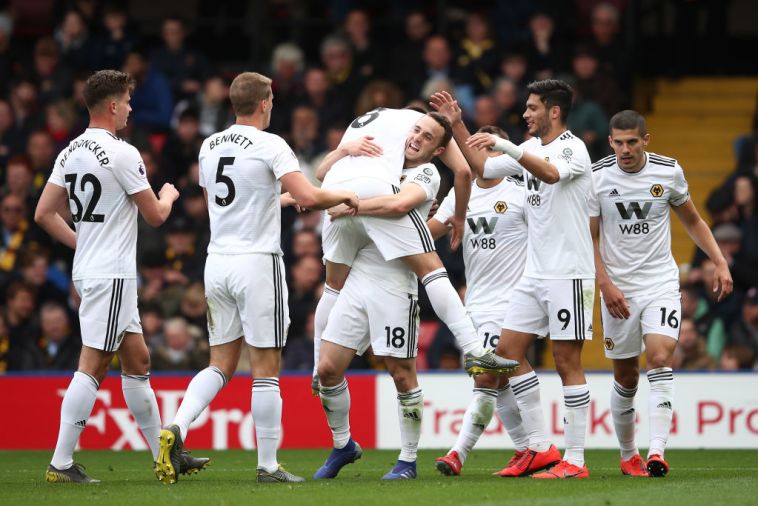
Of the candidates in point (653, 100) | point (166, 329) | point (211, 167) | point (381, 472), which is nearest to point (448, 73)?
point (653, 100)

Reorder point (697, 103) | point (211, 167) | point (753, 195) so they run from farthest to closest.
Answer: point (697, 103)
point (753, 195)
point (211, 167)

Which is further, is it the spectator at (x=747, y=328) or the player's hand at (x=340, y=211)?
the spectator at (x=747, y=328)

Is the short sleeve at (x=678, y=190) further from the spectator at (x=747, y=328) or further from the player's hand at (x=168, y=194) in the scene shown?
the spectator at (x=747, y=328)

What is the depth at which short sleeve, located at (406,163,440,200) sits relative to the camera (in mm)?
9852

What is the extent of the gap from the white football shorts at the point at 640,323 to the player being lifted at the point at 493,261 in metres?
0.77

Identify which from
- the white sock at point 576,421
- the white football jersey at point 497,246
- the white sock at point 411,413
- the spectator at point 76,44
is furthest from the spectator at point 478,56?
the white sock at point 411,413

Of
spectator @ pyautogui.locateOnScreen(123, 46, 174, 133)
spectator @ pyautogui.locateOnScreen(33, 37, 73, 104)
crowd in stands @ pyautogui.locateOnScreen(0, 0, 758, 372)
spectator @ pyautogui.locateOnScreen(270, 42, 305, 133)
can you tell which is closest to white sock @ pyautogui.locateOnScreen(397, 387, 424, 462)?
crowd in stands @ pyautogui.locateOnScreen(0, 0, 758, 372)

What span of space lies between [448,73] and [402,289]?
8.29 m

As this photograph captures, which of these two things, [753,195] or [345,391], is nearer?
[345,391]

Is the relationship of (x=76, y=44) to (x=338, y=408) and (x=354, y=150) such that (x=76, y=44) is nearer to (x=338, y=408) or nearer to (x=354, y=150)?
(x=354, y=150)

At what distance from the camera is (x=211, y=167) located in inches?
370

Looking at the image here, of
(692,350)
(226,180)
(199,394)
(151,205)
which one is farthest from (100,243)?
(692,350)

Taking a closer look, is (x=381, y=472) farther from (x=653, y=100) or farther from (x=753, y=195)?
(x=653, y=100)

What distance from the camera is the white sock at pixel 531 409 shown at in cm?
1034
